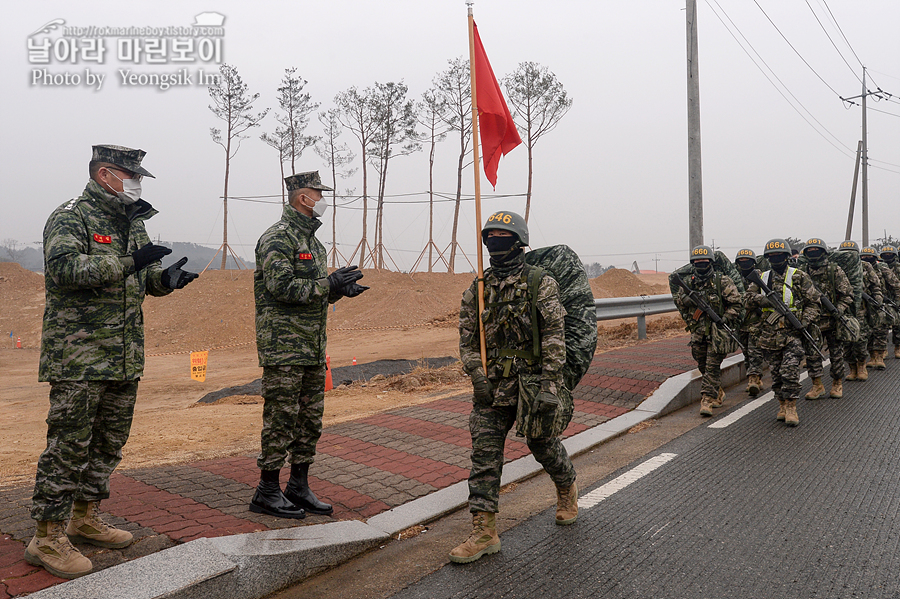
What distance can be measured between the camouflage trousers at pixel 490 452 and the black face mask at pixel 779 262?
5.39m

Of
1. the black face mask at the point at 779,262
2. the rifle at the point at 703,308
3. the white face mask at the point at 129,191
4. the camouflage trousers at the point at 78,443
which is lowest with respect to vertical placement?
the camouflage trousers at the point at 78,443

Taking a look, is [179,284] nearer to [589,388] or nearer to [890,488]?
[890,488]

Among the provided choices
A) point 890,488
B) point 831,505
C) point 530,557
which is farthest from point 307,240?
point 890,488

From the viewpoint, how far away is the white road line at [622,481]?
4.73 m

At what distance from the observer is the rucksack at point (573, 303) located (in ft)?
13.2

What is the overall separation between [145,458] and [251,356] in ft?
43.5

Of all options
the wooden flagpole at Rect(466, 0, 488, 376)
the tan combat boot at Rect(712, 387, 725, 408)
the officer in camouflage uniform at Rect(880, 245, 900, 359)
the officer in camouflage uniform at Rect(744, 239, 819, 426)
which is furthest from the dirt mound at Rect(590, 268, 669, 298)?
the wooden flagpole at Rect(466, 0, 488, 376)

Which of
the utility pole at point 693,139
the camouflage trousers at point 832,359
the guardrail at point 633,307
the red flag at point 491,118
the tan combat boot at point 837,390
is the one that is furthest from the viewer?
the utility pole at point 693,139

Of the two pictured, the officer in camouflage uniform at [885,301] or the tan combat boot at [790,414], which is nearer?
the tan combat boot at [790,414]

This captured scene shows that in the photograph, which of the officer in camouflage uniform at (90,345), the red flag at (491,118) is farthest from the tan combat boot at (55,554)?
the red flag at (491,118)

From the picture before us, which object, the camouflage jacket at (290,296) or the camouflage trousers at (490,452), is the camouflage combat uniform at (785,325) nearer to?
the camouflage trousers at (490,452)

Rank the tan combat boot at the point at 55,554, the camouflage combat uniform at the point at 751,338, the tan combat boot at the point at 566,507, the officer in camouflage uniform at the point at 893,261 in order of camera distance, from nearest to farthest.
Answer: the tan combat boot at the point at 55,554
the tan combat boot at the point at 566,507
the camouflage combat uniform at the point at 751,338
the officer in camouflage uniform at the point at 893,261

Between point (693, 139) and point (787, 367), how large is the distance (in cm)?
636

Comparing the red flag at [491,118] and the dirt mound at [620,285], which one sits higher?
the red flag at [491,118]
